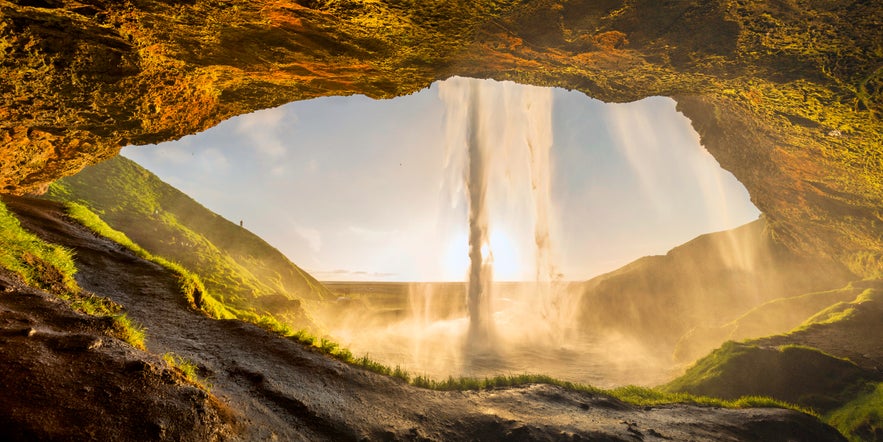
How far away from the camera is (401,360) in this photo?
79.6 feet

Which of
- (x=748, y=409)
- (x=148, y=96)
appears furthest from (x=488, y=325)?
(x=148, y=96)

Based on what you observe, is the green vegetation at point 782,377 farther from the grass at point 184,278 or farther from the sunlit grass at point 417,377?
the grass at point 184,278

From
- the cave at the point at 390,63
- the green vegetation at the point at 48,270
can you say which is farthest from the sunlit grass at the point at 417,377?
the green vegetation at the point at 48,270

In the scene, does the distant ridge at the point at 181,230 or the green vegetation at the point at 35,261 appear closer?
the green vegetation at the point at 35,261

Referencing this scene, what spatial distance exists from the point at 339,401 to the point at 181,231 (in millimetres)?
23450

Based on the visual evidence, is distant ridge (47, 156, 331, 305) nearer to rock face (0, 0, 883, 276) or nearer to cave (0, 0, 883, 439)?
cave (0, 0, 883, 439)

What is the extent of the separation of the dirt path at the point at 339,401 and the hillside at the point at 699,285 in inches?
882

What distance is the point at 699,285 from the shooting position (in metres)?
36.6

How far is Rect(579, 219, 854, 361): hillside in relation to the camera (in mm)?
31969

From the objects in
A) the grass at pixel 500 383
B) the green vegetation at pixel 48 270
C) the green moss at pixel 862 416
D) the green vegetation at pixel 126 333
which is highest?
the green vegetation at pixel 48 270

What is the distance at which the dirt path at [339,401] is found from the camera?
19.8 feet

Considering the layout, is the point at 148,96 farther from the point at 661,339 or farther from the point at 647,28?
the point at 661,339

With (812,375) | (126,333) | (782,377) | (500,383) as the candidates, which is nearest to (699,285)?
(812,375)

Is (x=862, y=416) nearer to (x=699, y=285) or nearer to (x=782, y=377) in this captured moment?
(x=782, y=377)
